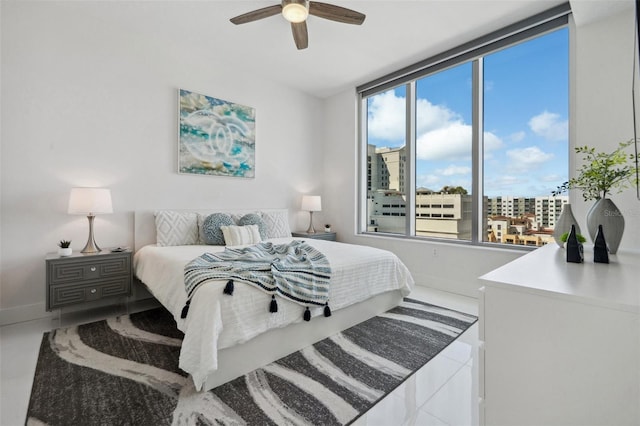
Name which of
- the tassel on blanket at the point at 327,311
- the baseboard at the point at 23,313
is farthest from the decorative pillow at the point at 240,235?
the baseboard at the point at 23,313

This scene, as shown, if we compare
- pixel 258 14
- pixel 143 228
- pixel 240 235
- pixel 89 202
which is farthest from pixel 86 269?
pixel 258 14

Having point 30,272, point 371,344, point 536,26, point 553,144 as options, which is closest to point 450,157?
point 553,144

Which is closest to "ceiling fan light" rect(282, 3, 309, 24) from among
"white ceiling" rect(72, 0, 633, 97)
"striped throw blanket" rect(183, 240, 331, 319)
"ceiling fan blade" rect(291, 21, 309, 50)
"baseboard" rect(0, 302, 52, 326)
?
"ceiling fan blade" rect(291, 21, 309, 50)

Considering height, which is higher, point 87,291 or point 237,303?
point 237,303

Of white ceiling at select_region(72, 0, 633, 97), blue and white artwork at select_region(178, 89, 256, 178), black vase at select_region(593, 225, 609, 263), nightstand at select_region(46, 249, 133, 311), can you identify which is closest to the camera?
black vase at select_region(593, 225, 609, 263)

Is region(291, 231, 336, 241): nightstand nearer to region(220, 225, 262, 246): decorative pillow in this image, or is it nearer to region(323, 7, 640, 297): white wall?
region(323, 7, 640, 297): white wall

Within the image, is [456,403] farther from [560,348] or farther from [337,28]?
[337,28]

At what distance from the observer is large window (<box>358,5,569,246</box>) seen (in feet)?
9.81

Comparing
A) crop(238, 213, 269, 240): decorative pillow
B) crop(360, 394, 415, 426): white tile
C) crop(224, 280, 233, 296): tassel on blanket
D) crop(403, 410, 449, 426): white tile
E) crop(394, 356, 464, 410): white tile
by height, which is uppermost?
crop(238, 213, 269, 240): decorative pillow

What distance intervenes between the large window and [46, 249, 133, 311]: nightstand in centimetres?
341

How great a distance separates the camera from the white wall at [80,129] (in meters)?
2.65

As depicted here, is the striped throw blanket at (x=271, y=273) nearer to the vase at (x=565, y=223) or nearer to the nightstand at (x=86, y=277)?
the nightstand at (x=86, y=277)

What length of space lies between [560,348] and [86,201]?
3.42 m

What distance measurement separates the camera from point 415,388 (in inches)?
68.7
